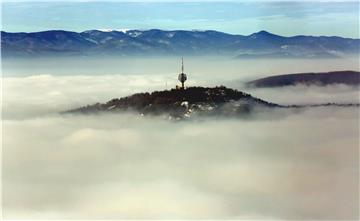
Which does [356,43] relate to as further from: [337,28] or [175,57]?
[175,57]

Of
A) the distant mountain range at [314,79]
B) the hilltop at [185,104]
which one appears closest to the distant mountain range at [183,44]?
the distant mountain range at [314,79]

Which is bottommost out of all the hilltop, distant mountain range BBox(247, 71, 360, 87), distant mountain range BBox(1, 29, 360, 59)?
the hilltop

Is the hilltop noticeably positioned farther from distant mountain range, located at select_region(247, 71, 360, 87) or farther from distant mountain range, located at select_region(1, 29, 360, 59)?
distant mountain range, located at select_region(1, 29, 360, 59)

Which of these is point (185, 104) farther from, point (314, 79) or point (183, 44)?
point (314, 79)

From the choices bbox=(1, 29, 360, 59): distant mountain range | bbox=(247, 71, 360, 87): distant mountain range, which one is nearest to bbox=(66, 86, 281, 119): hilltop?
bbox=(247, 71, 360, 87): distant mountain range

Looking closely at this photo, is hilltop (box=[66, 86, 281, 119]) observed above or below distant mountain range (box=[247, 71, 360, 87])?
below

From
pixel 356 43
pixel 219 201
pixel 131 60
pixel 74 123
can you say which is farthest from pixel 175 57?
pixel 356 43

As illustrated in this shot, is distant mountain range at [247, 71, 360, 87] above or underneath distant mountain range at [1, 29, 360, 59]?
underneath
